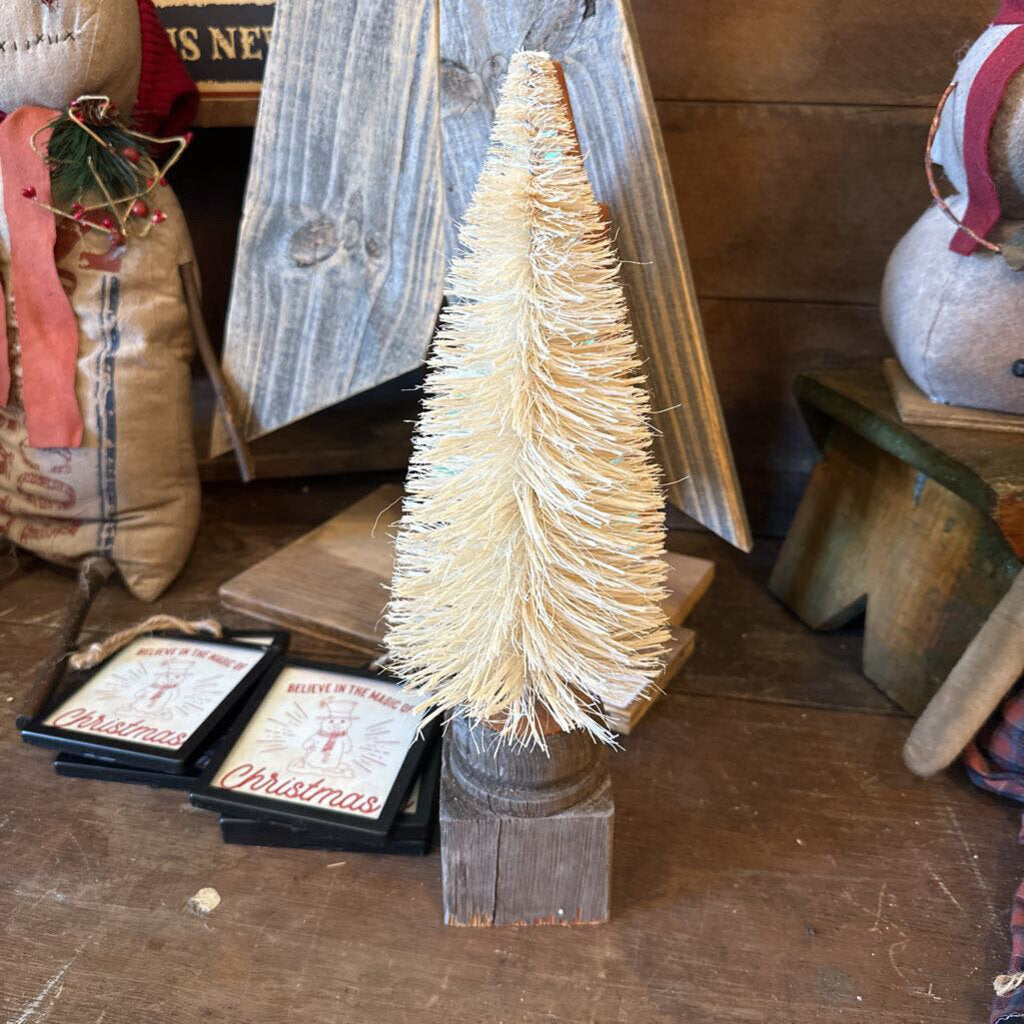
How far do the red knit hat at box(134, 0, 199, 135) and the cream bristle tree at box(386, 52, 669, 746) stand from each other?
48 cm

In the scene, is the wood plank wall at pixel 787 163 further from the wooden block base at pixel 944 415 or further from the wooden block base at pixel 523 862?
the wooden block base at pixel 523 862

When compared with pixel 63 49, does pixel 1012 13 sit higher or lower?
higher

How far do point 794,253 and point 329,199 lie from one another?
0.51 meters

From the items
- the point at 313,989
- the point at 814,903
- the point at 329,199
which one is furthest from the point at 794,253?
the point at 313,989

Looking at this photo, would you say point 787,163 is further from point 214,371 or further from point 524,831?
point 524,831

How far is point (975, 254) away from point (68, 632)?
843mm

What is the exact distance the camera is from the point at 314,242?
83 centimetres

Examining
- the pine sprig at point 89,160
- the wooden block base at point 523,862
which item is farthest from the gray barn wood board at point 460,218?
the wooden block base at point 523,862

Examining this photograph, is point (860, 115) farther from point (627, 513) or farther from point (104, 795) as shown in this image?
point (104, 795)

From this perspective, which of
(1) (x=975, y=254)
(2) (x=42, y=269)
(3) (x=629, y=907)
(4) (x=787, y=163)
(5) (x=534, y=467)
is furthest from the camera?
(4) (x=787, y=163)

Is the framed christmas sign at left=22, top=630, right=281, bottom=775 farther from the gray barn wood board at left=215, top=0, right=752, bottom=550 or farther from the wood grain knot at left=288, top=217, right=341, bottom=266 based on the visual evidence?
the wood grain knot at left=288, top=217, right=341, bottom=266

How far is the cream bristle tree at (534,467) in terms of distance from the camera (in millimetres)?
469

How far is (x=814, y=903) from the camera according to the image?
583 millimetres

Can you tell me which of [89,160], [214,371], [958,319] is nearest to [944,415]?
[958,319]
